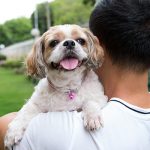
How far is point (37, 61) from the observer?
10.6 feet

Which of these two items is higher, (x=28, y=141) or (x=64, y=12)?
(x=28, y=141)

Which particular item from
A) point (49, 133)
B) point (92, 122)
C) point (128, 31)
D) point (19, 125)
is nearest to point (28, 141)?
point (49, 133)

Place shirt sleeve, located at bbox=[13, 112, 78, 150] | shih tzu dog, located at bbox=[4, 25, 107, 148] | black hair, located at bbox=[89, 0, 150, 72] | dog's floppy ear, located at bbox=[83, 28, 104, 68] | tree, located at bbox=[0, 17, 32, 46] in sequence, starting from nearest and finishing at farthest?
shirt sleeve, located at bbox=[13, 112, 78, 150] → black hair, located at bbox=[89, 0, 150, 72] → dog's floppy ear, located at bbox=[83, 28, 104, 68] → shih tzu dog, located at bbox=[4, 25, 107, 148] → tree, located at bbox=[0, 17, 32, 46]

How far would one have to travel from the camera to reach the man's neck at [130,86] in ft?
8.65

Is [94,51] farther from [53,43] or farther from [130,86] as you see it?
[130,86]

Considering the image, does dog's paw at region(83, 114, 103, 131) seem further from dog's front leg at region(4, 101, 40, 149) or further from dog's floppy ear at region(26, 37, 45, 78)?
dog's floppy ear at region(26, 37, 45, 78)

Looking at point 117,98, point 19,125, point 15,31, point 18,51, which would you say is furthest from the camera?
point 15,31

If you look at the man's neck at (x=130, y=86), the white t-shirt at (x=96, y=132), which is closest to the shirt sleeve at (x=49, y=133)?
the white t-shirt at (x=96, y=132)

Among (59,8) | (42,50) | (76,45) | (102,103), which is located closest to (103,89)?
(102,103)

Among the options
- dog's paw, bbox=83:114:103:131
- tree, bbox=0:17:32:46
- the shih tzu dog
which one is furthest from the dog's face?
tree, bbox=0:17:32:46

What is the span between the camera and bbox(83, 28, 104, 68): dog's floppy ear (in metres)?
2.91

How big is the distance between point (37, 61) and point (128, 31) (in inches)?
31.3

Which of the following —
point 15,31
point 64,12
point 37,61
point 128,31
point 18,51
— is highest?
point 128,31

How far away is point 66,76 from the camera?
323 cm
